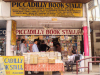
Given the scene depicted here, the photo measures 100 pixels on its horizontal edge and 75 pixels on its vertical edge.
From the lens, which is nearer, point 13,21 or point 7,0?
point 7,0

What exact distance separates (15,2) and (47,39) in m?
4.29

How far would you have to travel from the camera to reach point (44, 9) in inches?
288

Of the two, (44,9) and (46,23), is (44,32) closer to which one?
(46,23)

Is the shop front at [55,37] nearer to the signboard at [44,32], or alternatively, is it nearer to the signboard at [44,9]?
the signboard at [44,32]

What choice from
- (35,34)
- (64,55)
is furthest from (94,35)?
(35,34)

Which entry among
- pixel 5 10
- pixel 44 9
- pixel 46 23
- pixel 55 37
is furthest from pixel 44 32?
pixel 5 10

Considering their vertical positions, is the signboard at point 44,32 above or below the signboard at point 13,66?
above

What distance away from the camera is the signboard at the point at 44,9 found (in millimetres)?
7254

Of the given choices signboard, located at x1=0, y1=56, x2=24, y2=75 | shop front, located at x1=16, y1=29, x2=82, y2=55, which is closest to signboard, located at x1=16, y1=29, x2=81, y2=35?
shop front, located at x1=16, y1=29, x2=82, y2=55

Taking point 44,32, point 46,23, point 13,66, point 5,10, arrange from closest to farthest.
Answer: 1. point 13,66
2. point 5,10
3. point 46,23
4. point 44,32

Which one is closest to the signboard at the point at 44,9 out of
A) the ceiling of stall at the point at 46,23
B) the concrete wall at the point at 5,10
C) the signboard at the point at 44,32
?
the concrete wall at the point at 5,10

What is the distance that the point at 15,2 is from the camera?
7.25 metres

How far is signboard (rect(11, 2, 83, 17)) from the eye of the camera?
286 inches

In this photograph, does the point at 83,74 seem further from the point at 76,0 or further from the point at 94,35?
the point at 94,35
